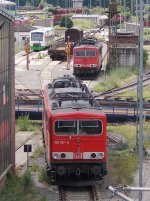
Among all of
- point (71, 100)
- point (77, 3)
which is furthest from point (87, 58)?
point (77, 3)

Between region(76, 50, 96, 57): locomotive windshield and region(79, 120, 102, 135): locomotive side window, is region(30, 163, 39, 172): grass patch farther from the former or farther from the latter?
region(76, 50, 96, 57): locomotive windshield

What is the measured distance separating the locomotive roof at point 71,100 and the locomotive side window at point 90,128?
0.42 metres

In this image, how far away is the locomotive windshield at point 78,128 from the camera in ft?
62.6

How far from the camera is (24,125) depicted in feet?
98.9

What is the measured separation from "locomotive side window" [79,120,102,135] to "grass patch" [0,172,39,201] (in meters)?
2.21

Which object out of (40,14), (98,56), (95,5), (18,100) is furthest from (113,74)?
(95,5)

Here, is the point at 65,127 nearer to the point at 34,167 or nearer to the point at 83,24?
the point at 34,167

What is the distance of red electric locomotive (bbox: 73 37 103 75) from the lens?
46.5 m

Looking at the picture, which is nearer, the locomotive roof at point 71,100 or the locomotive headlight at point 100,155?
the locomotive headlight at point 100,155

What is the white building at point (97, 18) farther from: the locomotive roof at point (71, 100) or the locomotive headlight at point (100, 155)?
the locomotive headlight at point (100, 155)

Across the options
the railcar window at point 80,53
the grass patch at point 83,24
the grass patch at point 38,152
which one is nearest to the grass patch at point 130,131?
the grass patch at point 38,152

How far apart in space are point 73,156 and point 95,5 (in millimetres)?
132793

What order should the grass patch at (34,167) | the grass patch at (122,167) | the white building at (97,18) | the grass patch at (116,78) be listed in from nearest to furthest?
the grass patch at (122,167), the grass patch at (34,167), the grass patch at (116,78), the white building at (97,18)

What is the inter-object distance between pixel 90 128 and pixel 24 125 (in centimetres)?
1136
